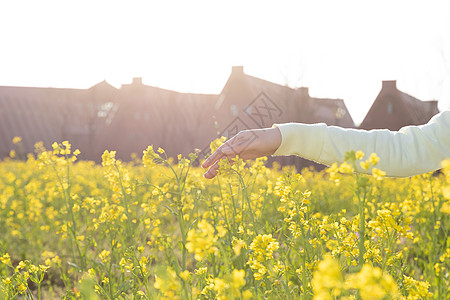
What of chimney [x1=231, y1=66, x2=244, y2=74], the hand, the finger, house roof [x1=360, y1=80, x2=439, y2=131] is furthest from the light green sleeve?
house roof [x1=360, y1=80, x2=439, y2=131]

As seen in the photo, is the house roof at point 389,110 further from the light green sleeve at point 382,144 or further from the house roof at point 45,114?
the light green sleeve at point 382,144

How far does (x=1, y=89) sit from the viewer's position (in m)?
29.7

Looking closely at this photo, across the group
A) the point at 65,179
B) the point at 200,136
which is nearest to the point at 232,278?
the point at 65,179

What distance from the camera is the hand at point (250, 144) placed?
6.10ft

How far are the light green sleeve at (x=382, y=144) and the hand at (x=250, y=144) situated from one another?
1.9 inches

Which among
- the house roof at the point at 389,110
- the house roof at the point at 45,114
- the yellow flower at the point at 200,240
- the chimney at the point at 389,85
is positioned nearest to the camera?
the yellow flower at the point at 200,240

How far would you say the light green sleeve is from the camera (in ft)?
6.37

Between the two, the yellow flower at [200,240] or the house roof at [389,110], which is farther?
the house roof at [389,110]

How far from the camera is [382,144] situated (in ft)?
6.36

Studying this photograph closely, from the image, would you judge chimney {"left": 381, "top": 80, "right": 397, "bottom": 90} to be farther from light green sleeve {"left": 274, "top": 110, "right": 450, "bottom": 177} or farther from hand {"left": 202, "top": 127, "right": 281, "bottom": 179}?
hand {"left": 202, "top": 127, "right": 281, "bottom": 179}

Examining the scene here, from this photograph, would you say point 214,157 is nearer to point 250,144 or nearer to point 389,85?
point 250,144

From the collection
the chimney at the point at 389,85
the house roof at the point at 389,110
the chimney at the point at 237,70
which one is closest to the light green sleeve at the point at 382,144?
the chimney at the point at 237,70

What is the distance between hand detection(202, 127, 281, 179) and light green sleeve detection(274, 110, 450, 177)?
5 cm

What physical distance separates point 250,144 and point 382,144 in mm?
692
